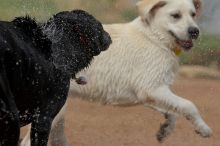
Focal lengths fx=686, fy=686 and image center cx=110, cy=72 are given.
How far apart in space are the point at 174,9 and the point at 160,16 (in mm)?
160

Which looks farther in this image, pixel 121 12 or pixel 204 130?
pixel 121 12

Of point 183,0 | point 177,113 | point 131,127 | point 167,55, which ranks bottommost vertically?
point 131,127

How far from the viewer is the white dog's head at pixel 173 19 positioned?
6672mm

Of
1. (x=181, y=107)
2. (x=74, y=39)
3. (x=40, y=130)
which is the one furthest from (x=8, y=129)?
(x=181, y=107)

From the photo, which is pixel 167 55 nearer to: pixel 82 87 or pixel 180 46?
pixel 180 46

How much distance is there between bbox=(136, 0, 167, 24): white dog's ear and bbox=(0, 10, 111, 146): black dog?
2.16 metres

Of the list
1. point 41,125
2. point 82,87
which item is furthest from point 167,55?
point 41,125

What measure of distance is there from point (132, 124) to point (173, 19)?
2.94 m

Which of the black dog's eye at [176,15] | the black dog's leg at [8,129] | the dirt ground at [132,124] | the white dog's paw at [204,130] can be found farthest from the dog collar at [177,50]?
the black dog's leg at [8,129]

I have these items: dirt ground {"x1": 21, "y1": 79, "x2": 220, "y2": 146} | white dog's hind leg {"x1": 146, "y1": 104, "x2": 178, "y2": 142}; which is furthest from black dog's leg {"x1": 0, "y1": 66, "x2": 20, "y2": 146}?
dirt ground {"x1": 21, "y1": 79, "x2": 220, "y2": 146}

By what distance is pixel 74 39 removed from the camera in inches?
175

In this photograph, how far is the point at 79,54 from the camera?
448 centimetres

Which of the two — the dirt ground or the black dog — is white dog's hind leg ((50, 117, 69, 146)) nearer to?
the dirt ground

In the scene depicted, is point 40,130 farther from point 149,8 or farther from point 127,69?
point 149,8
